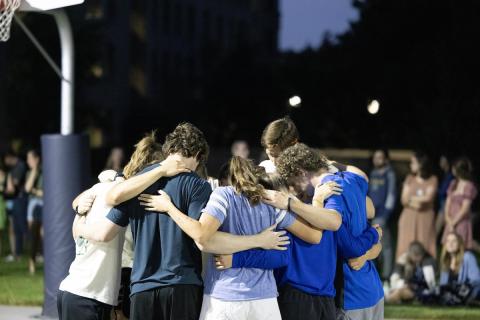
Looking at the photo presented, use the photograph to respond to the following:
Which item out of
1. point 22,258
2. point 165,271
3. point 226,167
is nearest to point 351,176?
point 226,167

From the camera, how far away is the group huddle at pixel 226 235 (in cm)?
662

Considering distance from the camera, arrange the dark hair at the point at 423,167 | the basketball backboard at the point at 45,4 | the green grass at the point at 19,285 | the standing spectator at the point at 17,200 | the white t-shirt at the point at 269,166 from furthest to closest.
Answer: the standing spectator at the point at 17,200, the dark hair at the point at 423,167, the green grass at the point at 19,285, the basketball backboard at the point at 45,4, the white t-shirt at the point at 269,166

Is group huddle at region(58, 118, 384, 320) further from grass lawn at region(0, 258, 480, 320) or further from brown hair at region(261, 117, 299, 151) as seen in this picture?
grass lawn at region(0, 258, 480, 320)

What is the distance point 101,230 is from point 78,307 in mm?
655

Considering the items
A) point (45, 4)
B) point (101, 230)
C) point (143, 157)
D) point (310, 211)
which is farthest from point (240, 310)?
point (45, 4)

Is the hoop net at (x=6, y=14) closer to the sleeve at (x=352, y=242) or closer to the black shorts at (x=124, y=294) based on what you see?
the black shorts at (x=124, y=294)

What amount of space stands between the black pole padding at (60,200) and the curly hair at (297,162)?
5.04 meters

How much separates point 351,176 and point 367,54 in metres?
37.1

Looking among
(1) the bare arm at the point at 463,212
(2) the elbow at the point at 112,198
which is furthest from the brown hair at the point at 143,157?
(1) the bare arm at the point at 463,212

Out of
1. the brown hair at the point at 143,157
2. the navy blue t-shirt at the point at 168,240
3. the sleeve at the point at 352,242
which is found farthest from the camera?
the brown hair at the point at 143,157

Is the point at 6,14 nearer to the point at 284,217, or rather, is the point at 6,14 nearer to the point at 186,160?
the point at 186,160

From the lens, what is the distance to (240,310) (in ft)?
21.6

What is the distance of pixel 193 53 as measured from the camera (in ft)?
253

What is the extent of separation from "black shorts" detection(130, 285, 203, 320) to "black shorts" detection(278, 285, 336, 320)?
0.51 metres
